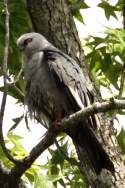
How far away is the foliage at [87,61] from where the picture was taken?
5.65 m

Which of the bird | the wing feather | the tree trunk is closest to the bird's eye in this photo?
the tree trunk

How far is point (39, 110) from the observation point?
580 centimetres

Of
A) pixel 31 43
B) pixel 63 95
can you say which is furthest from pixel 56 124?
pixel 31 43

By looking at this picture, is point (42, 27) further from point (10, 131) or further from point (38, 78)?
point (10, 131)

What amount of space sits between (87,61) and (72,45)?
47cm

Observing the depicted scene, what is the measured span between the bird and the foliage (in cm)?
22

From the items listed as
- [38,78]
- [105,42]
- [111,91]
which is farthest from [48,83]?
[111,91]

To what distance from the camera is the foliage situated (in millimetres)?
5652

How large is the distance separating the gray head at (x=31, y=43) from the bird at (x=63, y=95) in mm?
232

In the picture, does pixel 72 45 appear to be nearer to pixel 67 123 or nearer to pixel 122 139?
pixel 122 139

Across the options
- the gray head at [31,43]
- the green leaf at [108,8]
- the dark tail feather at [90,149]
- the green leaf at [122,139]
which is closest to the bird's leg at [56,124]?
the dark tail feather at [90,149]

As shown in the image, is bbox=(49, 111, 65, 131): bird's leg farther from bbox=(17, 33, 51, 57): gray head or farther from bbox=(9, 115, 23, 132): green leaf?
bbox=(17, 33, 51, 57): gray head

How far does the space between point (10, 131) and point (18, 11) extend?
4.14 feet

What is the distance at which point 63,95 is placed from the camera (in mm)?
5516
